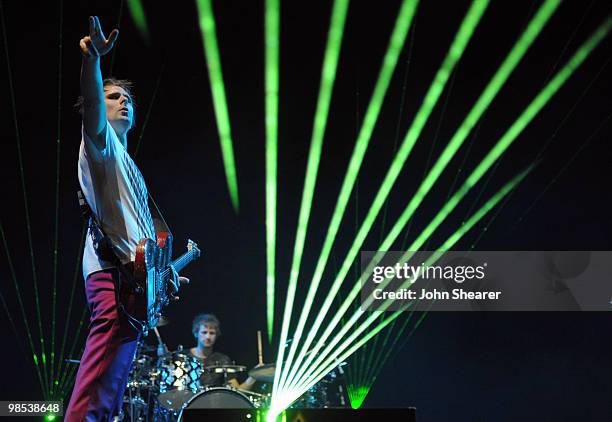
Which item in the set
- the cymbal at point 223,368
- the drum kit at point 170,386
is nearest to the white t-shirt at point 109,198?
the drum kit at point 170,386

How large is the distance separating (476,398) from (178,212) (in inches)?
136

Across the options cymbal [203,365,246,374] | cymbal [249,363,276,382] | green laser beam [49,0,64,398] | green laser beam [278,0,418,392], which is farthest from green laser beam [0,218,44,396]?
green laser beam [278,0,418,392]

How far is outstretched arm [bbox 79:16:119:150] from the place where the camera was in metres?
1.83

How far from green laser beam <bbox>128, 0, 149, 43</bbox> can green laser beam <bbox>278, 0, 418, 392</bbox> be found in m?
2.17

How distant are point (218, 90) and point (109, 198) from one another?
13.4 ft

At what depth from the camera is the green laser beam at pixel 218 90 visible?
5621mm

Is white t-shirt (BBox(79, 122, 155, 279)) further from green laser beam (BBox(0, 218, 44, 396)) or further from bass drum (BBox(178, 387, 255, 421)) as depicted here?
green laser beam (BBox(0, 218, 44, 396))

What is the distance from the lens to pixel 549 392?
20.0ft

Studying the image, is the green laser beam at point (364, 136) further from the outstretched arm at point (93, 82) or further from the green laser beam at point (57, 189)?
the outstretched arm at point (93, 82)

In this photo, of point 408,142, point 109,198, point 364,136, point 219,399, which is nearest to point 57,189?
point 219,399

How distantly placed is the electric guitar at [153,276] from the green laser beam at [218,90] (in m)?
3.70

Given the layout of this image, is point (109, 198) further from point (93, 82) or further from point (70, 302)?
point (70, 302)

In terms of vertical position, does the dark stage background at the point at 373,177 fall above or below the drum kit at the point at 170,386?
above

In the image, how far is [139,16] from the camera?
5484 mm
